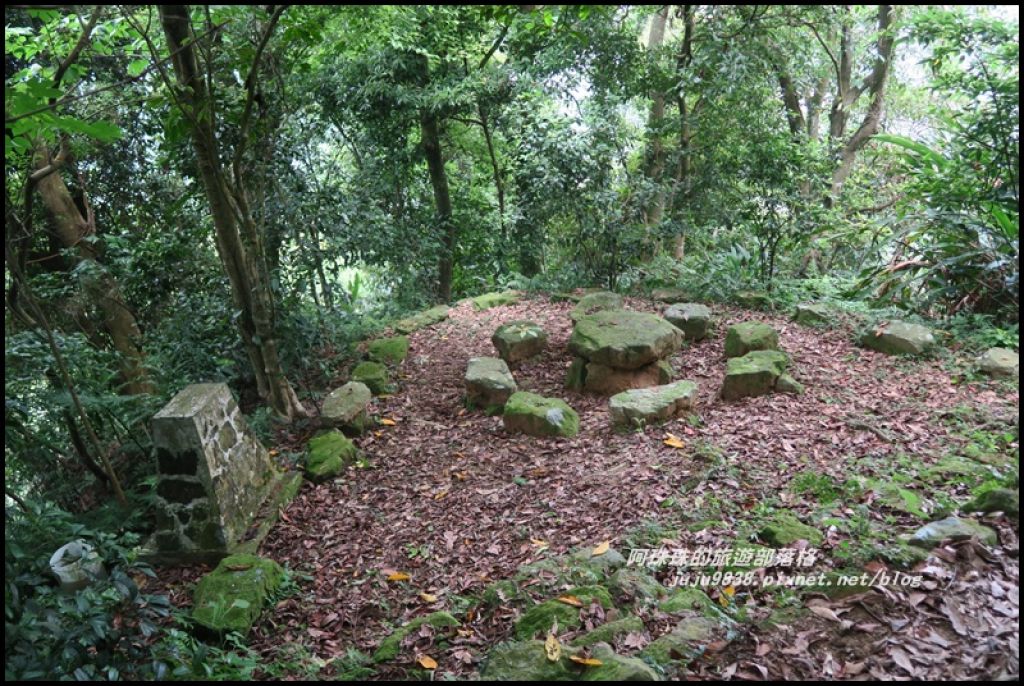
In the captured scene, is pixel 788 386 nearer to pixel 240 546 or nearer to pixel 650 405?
pixel 650 405

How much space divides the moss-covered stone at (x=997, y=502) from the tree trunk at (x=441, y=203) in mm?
7061

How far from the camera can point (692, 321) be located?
605 centimetres

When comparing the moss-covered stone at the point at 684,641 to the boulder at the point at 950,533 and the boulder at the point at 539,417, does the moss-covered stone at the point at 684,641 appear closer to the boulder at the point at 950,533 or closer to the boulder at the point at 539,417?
the boulder at the point at 950,533

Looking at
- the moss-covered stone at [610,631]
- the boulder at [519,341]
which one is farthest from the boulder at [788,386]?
the moss-covered stone at [610,631]

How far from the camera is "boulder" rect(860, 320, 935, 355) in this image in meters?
5.23

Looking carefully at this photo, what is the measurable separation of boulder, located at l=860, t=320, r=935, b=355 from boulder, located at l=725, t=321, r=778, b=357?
84 cm

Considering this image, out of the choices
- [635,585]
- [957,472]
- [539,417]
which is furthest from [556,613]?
[957,472]

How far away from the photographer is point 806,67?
27.7 ft

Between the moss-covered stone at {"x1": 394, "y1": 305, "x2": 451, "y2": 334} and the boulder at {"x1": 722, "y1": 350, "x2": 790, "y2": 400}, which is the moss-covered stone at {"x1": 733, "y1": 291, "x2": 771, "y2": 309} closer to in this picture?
the boulder at {"x1": 722, "y1": 350, "x2": 790, "y2": 400}

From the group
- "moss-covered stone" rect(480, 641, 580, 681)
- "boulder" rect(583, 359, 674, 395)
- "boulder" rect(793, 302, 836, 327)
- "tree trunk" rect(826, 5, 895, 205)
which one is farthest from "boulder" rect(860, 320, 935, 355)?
"moss-covered stone" rect(480, 641, 580, 681)

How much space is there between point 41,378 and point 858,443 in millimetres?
5219

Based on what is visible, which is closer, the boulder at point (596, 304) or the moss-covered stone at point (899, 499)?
the moss-covered stone at point (899, 499)

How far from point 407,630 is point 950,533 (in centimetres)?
245

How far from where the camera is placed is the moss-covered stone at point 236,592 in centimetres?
307
